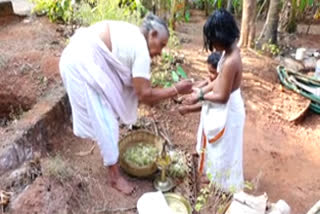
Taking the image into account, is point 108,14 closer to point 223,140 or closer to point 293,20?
point 223,140

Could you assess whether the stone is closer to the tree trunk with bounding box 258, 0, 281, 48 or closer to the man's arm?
the tree trunk with bounding box 258, 0, 281, 48

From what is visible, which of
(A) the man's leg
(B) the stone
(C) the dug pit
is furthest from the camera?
(B) the stone

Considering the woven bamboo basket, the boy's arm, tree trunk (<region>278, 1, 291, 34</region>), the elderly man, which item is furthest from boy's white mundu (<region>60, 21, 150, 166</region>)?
tree trunk (<region>278, 1, 291, 34</region>)

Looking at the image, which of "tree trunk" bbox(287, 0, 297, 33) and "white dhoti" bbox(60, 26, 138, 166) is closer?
"white dhoti" bbox(60, 26, 138, 166)

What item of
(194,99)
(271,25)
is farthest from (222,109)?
(271,25)

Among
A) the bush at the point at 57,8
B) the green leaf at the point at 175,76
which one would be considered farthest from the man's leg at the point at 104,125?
the bush at the point at 57,8

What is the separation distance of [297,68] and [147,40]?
3303 millimetres

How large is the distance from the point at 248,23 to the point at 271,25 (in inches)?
18.6

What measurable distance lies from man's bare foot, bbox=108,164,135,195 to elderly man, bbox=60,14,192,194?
10cm

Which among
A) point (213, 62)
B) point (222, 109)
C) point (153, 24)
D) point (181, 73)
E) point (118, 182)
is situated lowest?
point (118, 182)

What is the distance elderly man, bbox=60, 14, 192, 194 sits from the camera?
226 centimetres

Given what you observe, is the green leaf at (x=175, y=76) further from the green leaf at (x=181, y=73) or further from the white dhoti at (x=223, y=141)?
the white dhoti at (x=223, y=141)

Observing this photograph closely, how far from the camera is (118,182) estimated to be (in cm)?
270

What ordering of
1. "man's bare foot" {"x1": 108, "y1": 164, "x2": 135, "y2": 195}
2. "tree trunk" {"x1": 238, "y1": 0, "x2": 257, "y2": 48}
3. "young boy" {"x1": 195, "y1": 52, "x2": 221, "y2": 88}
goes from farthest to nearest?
1. "tree trunk" {"x1": 238, "y1": 0, "x2": 257, "y2": 48}
2. "man's bare foot" {"x1": 108, "y1": 164, "x2": 135, "y2": 195}
3. "young boy" {"x1": 195, "y1": 52, "x2": 221, "y2": 88}
